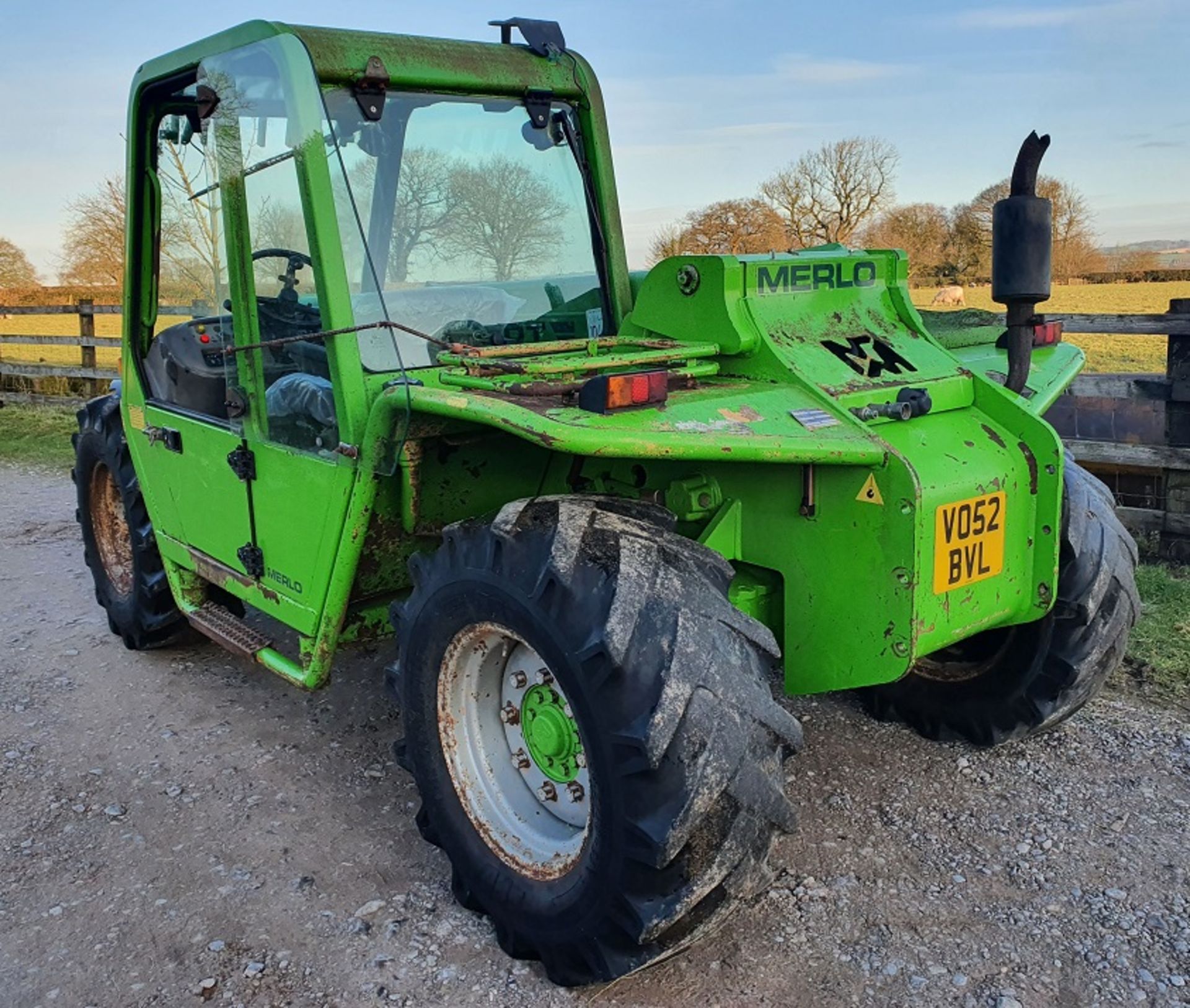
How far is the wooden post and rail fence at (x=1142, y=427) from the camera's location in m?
6.40

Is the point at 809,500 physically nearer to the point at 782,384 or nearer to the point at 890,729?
the point at 782,384

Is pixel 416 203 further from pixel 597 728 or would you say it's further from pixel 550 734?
pixel 597 728

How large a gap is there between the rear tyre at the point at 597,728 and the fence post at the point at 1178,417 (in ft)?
15.5

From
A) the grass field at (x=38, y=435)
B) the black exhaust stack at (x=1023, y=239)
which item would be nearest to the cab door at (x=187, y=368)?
the black exhaust stack at (x=1023, y=239)

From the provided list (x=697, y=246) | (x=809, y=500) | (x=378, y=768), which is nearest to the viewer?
(x=809, y=500)

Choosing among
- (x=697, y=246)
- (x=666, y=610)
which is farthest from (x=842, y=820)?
(x=697, y=246)

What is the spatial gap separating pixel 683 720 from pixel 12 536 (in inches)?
274

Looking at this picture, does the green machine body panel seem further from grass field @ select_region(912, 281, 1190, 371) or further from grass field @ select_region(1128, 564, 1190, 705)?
grass field @ select_region(912, 281, 1190, 371)

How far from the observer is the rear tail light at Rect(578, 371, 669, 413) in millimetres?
2629

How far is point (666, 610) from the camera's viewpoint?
2.59 meters

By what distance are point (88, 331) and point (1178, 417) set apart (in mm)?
12818

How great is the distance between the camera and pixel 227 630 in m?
4.39

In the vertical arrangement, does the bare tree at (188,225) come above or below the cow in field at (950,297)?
above

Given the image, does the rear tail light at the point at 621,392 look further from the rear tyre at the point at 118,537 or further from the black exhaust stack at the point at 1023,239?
the rear tyre at the point at 118,537
